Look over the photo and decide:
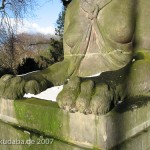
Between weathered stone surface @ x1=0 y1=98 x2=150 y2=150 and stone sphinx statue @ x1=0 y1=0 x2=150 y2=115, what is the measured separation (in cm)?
16

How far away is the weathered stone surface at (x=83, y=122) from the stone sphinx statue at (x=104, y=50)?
0.16 m

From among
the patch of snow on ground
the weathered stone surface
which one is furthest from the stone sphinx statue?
the weathered stone surface

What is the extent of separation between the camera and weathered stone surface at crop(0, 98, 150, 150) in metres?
1.95

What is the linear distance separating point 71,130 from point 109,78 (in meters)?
0.55

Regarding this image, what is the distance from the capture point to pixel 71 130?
6.97ft

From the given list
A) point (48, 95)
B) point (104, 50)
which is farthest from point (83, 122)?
point (104, 50)

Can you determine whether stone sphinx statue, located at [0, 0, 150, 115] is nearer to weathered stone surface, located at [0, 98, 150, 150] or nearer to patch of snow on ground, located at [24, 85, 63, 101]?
patch of snow on ground, located at [24, 85, 63, 101]

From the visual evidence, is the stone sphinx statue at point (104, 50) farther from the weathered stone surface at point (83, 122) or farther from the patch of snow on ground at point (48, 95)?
the weathered stone surface at point (83, 122)

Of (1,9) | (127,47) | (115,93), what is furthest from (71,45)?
(1,9)

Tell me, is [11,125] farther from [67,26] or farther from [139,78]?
[67,26]

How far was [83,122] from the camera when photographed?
6.59 feet

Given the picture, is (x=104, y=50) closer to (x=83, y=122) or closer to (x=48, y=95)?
(x=48, y=95)

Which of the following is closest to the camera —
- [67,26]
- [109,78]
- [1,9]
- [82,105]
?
[82,105]

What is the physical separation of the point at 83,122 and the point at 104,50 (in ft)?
4.18
